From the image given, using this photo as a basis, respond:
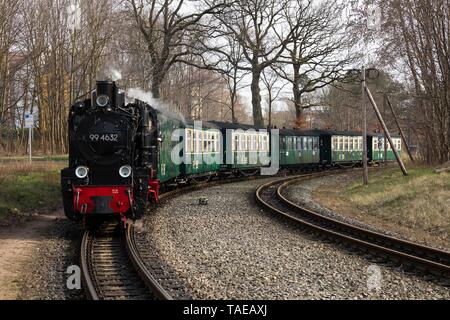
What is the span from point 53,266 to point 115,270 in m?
1.17

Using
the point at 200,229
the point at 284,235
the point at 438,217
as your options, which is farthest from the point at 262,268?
the point at 438,217

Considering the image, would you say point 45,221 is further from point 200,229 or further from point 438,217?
point 438,217

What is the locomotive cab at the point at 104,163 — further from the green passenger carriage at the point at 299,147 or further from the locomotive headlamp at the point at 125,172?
the green passenger carriage at the point at 299,147

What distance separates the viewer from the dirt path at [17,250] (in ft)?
24.3

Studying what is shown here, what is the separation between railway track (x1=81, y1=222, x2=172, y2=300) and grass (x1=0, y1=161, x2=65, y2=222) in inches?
175

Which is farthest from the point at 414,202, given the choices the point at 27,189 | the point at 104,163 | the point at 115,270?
the point at 27,189

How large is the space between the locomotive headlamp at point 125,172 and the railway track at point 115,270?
1173 millimetres

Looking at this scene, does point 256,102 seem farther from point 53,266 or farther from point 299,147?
point 53,266

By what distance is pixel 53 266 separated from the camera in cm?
841

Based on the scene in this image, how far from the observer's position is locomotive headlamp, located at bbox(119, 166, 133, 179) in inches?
427

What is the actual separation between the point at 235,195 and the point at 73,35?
18919 mm

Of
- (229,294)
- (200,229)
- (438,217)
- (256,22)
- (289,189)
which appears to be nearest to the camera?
(229,294)

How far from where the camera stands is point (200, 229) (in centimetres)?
1177

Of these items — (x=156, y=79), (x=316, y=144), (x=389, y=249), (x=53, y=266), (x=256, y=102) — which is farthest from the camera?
(x=256, y=102)
